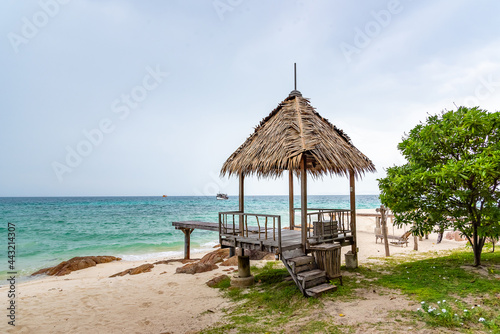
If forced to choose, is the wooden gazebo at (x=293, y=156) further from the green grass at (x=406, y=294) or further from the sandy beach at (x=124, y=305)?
the sandy beach at (x=124, y=305)

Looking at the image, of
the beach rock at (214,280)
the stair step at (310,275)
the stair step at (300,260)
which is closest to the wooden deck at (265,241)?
the stair step at (300,260)

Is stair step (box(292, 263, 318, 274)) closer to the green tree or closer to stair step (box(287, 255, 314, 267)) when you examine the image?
stair step (box(287, 255, 314, 267))

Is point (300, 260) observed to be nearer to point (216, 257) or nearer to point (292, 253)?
point (292, 253)

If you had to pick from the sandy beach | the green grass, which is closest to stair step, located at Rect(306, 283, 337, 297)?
the green grass

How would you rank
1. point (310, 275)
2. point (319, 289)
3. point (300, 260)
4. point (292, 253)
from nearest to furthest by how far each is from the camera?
point (319, 289)
point (310, 275)
point (300, 260)
point (292, 253)

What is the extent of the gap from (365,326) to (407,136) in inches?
220

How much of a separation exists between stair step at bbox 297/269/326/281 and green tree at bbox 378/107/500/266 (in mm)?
2681

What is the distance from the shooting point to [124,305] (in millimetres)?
7828

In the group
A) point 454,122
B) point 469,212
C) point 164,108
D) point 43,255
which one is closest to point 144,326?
point 469,212

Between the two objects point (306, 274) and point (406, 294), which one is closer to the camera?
point (406, 294)

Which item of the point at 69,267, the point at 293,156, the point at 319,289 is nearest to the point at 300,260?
the point at 319,289

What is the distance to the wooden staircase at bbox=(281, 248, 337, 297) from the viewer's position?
6.41 m

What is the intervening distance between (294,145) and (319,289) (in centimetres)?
346

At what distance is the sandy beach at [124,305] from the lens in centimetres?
638
